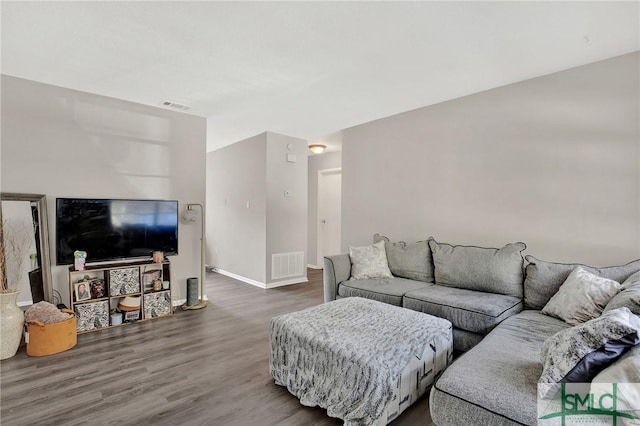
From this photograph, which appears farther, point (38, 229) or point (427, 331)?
point (38, 229)

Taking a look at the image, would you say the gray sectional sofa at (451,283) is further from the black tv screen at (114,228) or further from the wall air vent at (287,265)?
the black tv screen at (114,228)

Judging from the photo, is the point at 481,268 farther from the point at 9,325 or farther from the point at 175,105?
the point at 9,325

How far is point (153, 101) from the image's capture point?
3553 mm

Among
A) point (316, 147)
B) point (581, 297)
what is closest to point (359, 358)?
point (581, 297)

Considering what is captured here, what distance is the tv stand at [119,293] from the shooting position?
9.96ft

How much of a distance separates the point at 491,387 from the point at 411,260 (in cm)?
209

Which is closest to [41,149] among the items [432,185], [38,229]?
[38,229]

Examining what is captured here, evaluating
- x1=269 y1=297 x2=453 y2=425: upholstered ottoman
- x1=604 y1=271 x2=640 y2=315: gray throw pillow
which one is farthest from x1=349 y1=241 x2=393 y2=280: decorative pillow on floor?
x1=604 y1=271 x2=640 y2=315: gray throw pillow

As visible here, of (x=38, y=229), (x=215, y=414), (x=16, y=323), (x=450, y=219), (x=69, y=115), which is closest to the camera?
(x=215, y=414)

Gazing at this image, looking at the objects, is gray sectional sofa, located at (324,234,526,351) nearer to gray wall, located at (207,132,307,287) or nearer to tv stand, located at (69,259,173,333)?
gray wall, located at (207,132,307,287)

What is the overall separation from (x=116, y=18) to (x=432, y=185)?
334cm

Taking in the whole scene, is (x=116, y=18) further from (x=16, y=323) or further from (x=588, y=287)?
(x=588, y=287)

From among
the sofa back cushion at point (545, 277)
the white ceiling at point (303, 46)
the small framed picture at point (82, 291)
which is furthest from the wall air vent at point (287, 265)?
the sofa back cushion at point (545, 277)

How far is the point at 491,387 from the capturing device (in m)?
1.37
